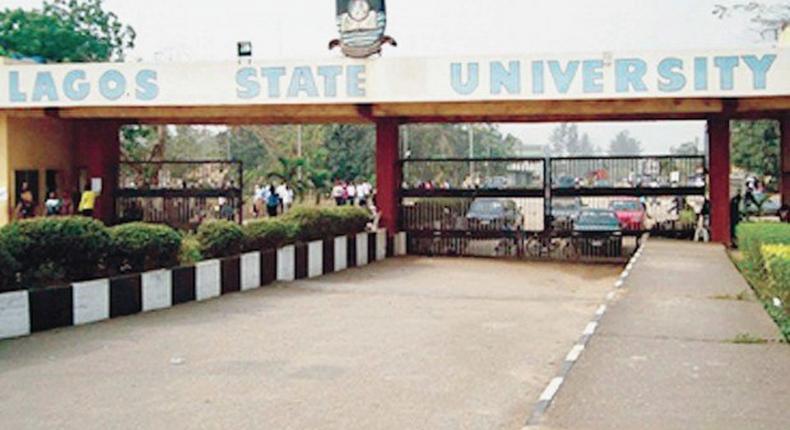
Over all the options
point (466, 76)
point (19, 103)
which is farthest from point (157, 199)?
point (466, 76)

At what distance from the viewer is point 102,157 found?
2583cm

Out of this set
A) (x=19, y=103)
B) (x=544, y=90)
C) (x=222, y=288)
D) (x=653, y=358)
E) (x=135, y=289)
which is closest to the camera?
(x=653, y=358)

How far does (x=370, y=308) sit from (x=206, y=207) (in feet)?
39.6

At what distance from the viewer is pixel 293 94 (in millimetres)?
21625

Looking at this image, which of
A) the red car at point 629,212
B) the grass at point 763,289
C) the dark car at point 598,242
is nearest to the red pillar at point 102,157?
the dark car at point 598,242

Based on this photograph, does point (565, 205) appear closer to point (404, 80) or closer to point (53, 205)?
point (404, 80)

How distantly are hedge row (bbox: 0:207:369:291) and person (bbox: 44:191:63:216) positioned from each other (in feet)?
29.0

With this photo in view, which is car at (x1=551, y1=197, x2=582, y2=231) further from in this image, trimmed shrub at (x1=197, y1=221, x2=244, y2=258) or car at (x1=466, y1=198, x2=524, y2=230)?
trimmed shrub at (x1=197, y1=221, x2=244, y2=258)

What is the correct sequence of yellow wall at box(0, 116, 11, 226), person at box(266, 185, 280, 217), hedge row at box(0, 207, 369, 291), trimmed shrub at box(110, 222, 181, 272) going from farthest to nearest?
person at box(266, 185, 280, 217) < yellow wall at box(0, 116, 11, 226) < trimmed shrub at box(110, 222, 181, 272) < hedge row at box(0, 207, 369, 291)

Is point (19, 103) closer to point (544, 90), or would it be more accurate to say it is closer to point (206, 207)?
point (206, 207)

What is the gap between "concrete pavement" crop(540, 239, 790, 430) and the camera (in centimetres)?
633

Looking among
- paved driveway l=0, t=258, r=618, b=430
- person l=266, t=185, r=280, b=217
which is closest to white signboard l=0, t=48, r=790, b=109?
paved driveway l=0, t=258, r=618, b=430

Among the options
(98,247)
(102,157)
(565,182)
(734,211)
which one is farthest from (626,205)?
(98,247)

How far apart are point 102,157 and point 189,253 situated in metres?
12.0
